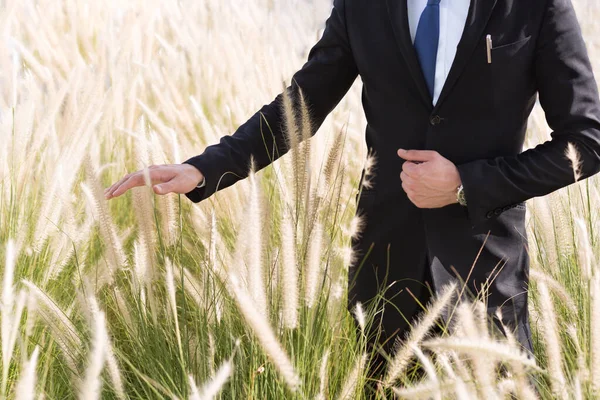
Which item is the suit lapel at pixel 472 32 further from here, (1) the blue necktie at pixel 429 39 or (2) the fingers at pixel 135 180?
(2) the fingers at pixel 135 180

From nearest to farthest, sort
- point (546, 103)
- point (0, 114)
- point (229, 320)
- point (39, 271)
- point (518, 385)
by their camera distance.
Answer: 1. point (518, 385)
2. point (229, 320)
3. point (546, 103)
4. point (39, 271)
5. point (0, 114)

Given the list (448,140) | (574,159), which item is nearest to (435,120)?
(448,140)

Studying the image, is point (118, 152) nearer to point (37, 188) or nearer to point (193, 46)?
point (37, 188)

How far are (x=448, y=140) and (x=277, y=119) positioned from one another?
A: 411 mm

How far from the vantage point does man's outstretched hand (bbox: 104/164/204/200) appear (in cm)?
157

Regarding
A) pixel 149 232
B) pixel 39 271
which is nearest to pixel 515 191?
pixel 149 232

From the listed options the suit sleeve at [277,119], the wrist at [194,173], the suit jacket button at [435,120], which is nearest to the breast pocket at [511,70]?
the suit jacket button at [435,120]

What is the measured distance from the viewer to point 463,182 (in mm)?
1630

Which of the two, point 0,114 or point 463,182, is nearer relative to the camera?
point 463,182

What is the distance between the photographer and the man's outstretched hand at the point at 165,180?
1567mm

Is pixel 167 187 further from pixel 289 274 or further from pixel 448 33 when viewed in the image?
pixel 448 33

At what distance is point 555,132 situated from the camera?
1639 millimetres

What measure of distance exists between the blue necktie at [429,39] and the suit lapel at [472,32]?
78mm

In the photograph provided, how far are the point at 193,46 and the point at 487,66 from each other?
2.37 metres
